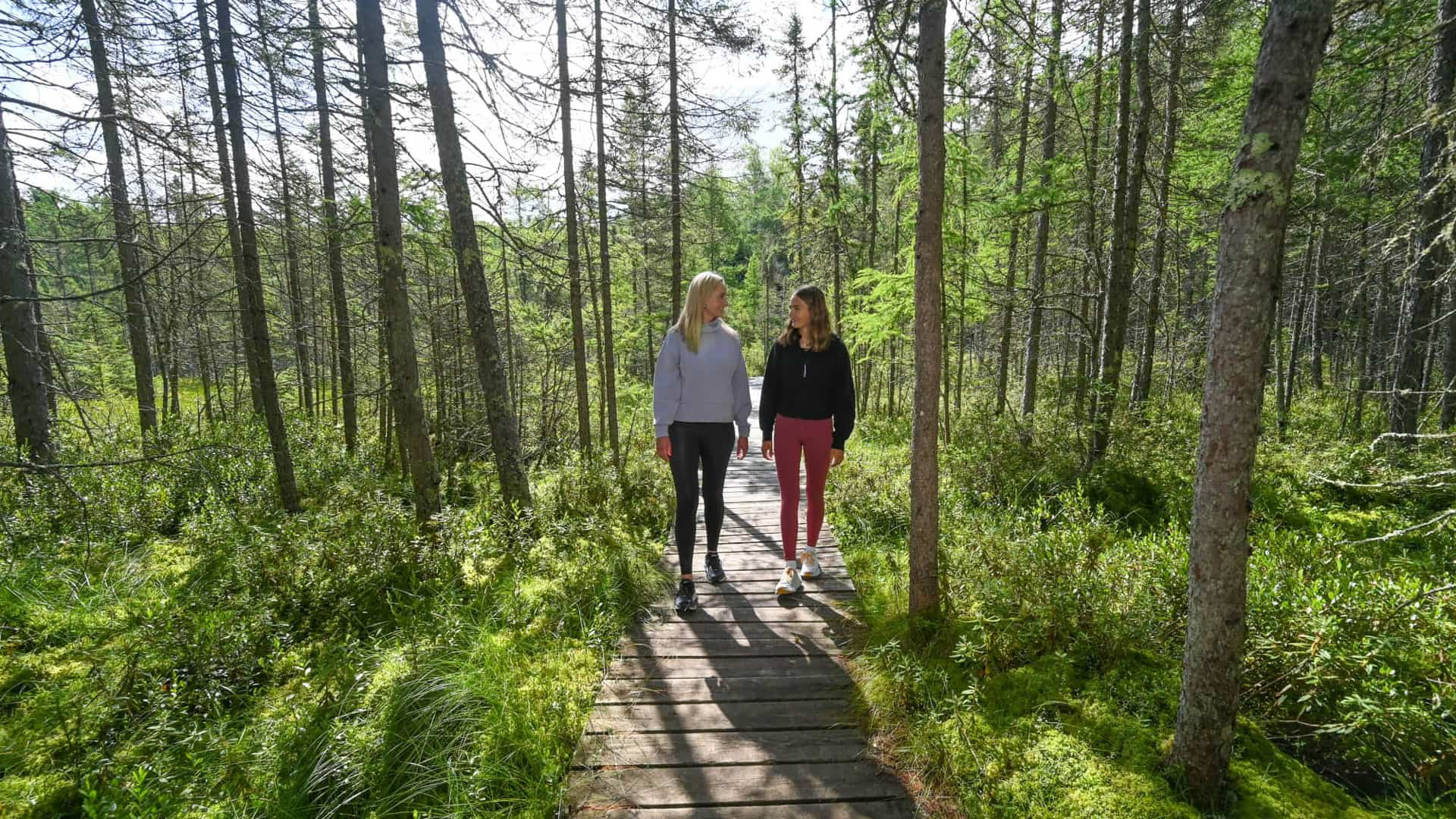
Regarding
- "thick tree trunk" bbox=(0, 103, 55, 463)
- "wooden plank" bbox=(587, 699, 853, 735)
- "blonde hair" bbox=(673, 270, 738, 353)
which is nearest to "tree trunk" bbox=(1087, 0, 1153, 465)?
"blonde hair" bbox=(673, 270, 738, 353)

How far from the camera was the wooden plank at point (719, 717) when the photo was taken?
10.7 ft

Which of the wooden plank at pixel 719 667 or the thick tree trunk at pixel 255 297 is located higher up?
the thick tree trunk at pixel 255 297

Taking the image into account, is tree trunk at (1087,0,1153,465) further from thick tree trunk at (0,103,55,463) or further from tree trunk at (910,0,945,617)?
thick tree trunk at (0,103,55,463)

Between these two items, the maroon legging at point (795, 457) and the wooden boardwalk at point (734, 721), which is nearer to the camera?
the wooden boardwalk at point (734, 721)

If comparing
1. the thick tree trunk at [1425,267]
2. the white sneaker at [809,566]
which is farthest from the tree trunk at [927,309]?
the thick tree trunk at [1425,267]

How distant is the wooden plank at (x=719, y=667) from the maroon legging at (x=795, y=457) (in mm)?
1131

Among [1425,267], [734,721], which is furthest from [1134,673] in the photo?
[1425,267]

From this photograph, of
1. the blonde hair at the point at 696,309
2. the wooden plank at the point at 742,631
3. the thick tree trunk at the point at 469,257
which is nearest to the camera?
the wooden plank at the point at 742,631

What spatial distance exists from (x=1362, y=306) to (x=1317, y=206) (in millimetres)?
10603

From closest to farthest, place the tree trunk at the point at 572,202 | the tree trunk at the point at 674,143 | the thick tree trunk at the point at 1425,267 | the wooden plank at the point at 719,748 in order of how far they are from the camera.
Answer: the wooden plank at the point at 719,748, the thick tree trunk at the point at 1425,267, the tree trunk at the point at 572,202, the tree trunk at the point at 674,143

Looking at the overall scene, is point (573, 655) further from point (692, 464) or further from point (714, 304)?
point (714, 304)

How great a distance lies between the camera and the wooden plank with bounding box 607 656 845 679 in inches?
150

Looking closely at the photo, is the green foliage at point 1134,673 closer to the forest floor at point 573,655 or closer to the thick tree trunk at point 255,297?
the forest floor at point 573,655

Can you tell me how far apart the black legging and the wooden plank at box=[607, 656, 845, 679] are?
36.2 inches
